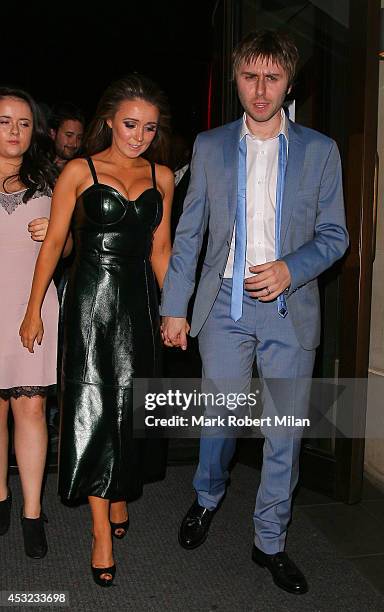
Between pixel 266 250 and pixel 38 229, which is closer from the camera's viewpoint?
pixel 266 250

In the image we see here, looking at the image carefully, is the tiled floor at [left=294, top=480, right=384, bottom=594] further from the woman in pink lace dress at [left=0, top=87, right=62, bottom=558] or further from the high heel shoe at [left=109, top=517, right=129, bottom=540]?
the woman in pink lace dress at [left=0, top=87, right=62, bottom=558]

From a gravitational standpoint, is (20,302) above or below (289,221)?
below

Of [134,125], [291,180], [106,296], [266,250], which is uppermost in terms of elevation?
[134,125]

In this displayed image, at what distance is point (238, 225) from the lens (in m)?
2.63

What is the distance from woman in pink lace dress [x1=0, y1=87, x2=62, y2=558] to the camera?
110 inches

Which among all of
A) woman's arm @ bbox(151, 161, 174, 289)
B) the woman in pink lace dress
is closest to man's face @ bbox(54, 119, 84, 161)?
the woman in pink lace dress

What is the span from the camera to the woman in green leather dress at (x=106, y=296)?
2.61m

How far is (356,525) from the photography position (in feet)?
10.9

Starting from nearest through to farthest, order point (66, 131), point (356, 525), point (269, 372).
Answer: point (269, 372)
point (356, 525)
point (66, 131)

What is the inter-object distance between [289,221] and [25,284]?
1.04 metres

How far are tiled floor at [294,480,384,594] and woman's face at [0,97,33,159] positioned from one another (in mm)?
2066

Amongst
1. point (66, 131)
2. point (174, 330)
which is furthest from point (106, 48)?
point (174, 330)

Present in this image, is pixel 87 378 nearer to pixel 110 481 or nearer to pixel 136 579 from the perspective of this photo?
pixel 110 481

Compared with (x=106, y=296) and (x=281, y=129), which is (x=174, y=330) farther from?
(x=281, y=129)
